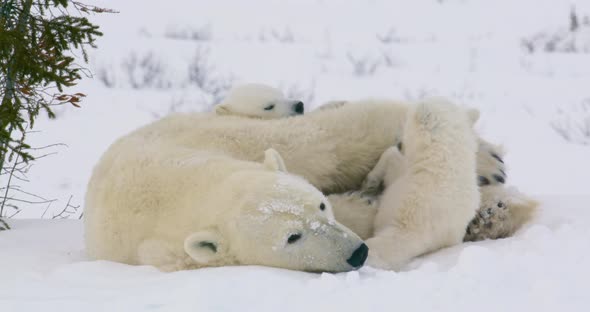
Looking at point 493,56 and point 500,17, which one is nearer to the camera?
point 493,56

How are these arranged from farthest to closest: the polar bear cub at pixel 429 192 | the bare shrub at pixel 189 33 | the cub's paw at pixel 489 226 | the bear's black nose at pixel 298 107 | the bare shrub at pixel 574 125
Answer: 1. the bare shrub at pixel 189 33
2. the bare shrub at pixel 574 125
3. the bear's black nose at pixel 298 107
4. the cub's paw at pixel 489 226
5. the polar bear cub at pixel 429 192

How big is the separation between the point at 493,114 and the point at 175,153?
6.54m

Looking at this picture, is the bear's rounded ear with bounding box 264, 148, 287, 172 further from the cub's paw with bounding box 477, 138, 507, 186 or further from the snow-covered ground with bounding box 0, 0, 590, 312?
the cub's paw with bounding box 477, 138, 507, 186

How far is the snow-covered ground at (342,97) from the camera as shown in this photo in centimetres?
232

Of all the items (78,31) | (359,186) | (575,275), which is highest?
(78,31)

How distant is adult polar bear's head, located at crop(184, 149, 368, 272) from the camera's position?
2627 mm

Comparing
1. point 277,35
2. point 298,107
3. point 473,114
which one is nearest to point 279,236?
point 473,114

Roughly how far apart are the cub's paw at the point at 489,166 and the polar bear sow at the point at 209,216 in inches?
44.2

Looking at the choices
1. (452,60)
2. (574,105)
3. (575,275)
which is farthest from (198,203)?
(452,60)

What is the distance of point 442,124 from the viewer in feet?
10.7

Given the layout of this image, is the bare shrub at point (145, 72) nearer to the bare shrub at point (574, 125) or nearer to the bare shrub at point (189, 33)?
the bare shrub at point (189, 33)

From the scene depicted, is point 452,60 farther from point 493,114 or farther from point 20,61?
point 20,61

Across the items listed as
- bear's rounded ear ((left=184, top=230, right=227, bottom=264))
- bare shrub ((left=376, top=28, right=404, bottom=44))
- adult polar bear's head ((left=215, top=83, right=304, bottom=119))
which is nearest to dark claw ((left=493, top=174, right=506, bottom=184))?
adult polar bear's head ((left=215, top=83, right=304, bottom=119))

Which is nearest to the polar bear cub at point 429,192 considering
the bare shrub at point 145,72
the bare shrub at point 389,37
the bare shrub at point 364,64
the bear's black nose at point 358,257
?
the bear's black nose at point 358,257
